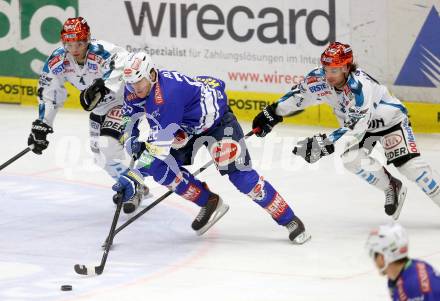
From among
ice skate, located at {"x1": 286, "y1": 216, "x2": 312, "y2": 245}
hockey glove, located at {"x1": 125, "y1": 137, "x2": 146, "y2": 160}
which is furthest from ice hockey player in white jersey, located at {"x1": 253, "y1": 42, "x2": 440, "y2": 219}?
hockey glove, located at {"x1": 125, "y1": 137, "x2": 146, "y2": 160}

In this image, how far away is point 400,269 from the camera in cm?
497

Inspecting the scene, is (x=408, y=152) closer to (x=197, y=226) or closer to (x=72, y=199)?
(x=197, y=226)

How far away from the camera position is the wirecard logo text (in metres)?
11.0

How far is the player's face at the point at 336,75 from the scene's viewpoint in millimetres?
7859

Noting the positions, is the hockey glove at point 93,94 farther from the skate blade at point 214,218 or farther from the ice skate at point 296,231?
the ice skate at point 296,231

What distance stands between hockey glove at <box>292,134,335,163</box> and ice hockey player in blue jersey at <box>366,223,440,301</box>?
9.34 ft

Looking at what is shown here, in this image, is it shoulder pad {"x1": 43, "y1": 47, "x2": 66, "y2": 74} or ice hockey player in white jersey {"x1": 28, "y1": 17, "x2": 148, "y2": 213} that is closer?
ice hockey player in white jersey {"x1": 28, "y1": 17, "x2": 148, "y2": 213}

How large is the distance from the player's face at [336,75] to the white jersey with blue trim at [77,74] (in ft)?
5.11

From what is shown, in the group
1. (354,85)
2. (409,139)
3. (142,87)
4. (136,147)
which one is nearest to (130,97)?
(142,87)

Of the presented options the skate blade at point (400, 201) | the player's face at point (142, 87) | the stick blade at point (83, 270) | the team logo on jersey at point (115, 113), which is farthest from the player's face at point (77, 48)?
the skate blade at point (400, 201)

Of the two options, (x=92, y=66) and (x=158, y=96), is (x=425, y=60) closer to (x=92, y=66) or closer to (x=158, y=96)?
(x=92, y=66)

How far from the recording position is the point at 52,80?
8.84m

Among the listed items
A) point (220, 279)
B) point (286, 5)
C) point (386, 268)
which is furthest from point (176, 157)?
A: point (286, 5)

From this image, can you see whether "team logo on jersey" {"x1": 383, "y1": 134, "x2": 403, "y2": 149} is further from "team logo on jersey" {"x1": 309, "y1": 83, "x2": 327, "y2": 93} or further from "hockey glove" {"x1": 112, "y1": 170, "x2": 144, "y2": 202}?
"hockey glove" {"x1": 112, "y1": 170, "x2": 144, "y2": 202}
